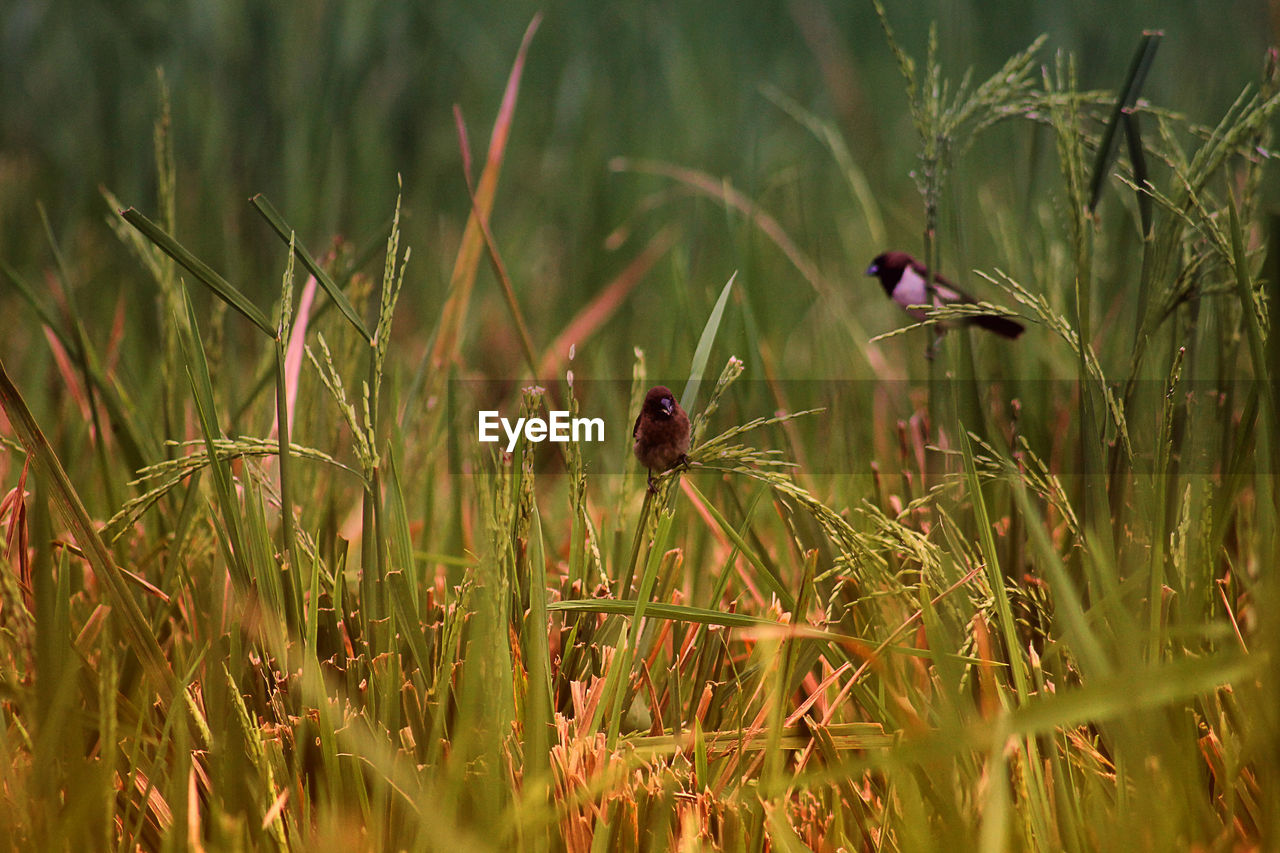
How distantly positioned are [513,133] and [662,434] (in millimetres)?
1877

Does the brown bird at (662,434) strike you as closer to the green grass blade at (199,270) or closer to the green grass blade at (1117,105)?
the green grass blade at (199,270)

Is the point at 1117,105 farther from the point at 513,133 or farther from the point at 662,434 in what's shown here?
the point at 513,133

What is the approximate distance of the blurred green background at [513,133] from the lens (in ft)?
5.69

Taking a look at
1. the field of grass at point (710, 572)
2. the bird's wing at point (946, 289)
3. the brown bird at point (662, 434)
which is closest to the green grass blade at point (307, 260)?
the field of grass at point (710, 572)

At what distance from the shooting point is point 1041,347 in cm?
101

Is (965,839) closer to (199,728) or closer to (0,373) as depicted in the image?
(199,728)

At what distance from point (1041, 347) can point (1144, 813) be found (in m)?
0.67

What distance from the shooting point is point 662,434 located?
593 millimetres

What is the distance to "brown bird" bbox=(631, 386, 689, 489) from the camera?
0.59 meters

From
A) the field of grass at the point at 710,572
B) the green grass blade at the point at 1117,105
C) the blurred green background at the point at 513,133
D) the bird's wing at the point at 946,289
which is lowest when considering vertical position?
the field of grass at the point at 710,572

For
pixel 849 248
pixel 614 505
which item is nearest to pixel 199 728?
pixel 614 505

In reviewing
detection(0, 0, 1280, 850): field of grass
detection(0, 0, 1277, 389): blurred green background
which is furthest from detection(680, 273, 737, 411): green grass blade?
detection(0, 0, 1277, 389): blurred green background

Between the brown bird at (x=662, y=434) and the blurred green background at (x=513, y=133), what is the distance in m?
0.88

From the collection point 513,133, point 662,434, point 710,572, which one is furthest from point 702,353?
point 513,133
